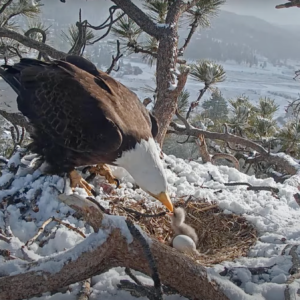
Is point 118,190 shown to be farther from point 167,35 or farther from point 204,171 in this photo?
point 167,35

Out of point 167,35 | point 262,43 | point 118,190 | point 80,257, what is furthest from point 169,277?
point 262,43

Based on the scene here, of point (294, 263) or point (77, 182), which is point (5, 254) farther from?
point (294, 263)

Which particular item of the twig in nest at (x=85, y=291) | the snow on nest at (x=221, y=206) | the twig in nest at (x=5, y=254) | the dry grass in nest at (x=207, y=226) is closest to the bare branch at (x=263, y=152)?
the snow on nest at (x=221, y=206)

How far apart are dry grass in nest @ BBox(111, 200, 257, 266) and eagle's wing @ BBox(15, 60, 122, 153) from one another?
50cm

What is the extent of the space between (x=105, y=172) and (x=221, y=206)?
95 cm

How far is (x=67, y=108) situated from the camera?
8.70 ft

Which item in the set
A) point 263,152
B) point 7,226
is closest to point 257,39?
point 263,152

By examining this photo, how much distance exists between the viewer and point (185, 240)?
2.36 m

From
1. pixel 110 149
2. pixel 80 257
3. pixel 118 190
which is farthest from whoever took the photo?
pixel 118 190

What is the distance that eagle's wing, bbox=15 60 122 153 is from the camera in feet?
8.34

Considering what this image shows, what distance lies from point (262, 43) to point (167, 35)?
60.2 m

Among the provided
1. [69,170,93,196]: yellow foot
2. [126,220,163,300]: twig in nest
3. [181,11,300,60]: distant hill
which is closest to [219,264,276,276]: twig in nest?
[126,220,163,300]: twig in nest

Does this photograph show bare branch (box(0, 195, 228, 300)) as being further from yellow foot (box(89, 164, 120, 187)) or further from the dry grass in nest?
yellow foot (box(89, 164, 120, 187))

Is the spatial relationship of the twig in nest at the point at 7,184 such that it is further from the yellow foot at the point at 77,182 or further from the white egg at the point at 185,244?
the white egg at the point at 185,244
